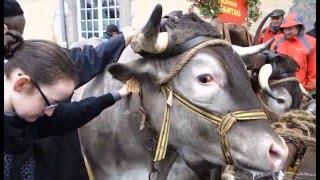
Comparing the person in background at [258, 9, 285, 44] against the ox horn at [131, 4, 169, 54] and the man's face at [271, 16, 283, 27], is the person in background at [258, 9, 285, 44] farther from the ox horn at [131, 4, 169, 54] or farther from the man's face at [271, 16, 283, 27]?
the ox horn at [131, 4, 169, 54]

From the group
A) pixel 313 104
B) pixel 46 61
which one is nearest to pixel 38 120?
pixel 46 61

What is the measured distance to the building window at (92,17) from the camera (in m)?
16.0

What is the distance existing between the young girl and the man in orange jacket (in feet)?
13.3

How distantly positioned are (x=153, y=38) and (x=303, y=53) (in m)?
3.91

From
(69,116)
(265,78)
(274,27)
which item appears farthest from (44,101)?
(274,27)

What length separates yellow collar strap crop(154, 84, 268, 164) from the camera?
8.28 feet

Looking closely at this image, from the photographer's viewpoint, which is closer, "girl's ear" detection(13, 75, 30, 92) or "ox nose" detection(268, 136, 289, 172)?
"girl's ear" detection(13, 75, 30, 92)

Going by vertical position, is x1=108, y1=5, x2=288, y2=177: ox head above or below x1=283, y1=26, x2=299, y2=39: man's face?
above

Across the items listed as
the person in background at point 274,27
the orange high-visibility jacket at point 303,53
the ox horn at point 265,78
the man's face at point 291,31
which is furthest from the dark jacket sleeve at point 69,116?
the person in background at point 274,27

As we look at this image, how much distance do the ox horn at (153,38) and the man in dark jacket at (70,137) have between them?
0.54m

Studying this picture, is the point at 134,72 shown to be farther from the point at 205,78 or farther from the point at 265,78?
the point at 265,78

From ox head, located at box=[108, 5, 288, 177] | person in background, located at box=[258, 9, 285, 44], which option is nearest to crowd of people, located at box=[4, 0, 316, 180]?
ox head, located at box=[108, 5, 288, 177]

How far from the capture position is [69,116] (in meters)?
2.64

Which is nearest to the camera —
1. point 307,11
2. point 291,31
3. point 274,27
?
point 291,31
